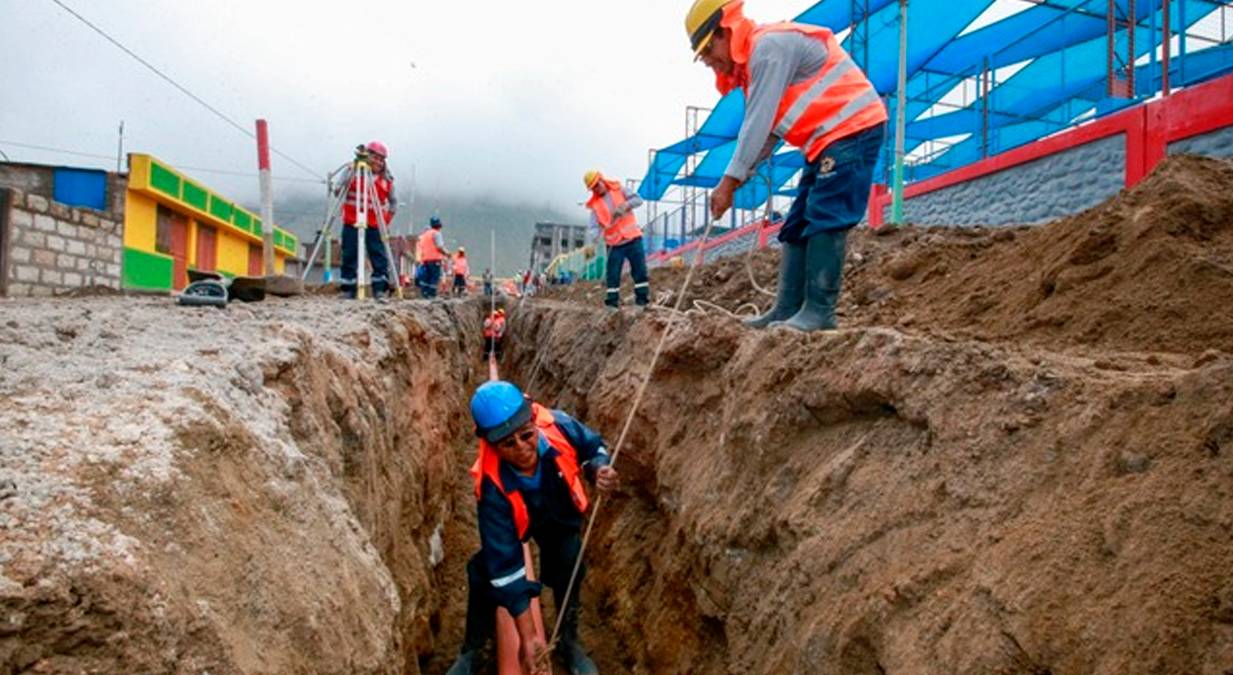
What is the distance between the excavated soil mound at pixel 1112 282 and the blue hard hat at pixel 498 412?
185 centimetres

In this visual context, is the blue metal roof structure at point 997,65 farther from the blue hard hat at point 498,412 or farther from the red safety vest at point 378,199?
the blue hard hat at point 498,412

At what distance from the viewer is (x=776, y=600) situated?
2475 millimetres

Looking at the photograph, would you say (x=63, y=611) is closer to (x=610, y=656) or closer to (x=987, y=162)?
(x=610, y=656)

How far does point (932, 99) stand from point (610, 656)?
16741 mm

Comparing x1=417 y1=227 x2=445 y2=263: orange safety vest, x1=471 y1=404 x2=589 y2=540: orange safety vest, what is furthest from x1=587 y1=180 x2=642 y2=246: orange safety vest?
x1=417 y1=227 x2=445 y2=263: orange safety vest

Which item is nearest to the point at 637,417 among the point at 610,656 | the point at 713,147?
the point at 610,656

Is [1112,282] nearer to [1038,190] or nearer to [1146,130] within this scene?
[1146,130]

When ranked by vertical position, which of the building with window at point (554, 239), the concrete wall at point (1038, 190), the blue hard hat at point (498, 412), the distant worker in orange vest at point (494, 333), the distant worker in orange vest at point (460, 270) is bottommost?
the blue hard hat at point (498, 412)

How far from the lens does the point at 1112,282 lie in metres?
2.91

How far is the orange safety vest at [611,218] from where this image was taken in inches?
314

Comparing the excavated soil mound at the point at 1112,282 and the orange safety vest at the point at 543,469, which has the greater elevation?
the excavated soil mound at the point at 1112,282

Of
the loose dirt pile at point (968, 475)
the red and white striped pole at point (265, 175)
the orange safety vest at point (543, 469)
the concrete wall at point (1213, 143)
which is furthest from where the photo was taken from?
the red and white striped pole at point (265, 175)

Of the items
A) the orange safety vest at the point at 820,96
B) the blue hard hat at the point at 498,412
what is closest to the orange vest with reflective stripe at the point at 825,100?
the orange safety vest at the point at 820,96

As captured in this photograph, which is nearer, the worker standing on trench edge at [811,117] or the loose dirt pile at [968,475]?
the loose dirt pile at [968,475]
